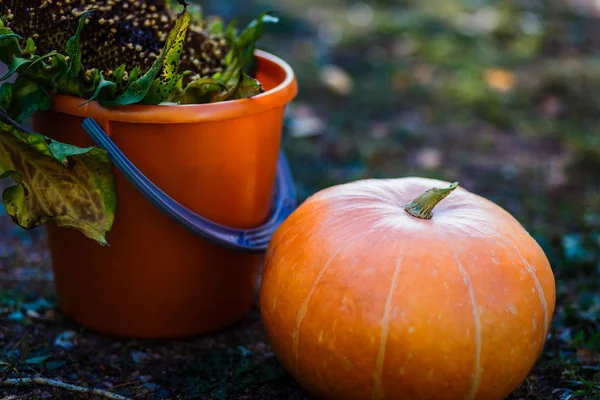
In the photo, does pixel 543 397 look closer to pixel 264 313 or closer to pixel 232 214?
pixel 264 313

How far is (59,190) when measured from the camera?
1876 millimetres

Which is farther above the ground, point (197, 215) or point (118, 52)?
point (118, 52)

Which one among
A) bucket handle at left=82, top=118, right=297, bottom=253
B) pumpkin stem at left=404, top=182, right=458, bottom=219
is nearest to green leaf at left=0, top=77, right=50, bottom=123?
bucket handle at left=82, top=118, right=297, bottom=253

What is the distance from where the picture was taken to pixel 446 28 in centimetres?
535

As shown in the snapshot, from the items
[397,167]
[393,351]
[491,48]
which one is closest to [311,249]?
[393,351]

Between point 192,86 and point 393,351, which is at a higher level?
point 192,86

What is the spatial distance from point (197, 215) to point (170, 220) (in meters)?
0.09

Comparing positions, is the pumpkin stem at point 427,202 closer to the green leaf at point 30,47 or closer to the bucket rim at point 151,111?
the bucket rim at point 151,111

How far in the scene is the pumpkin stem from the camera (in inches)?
70.6

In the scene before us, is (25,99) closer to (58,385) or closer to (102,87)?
(102,87)

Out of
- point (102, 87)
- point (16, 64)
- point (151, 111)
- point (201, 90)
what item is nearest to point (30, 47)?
point (16, 64)

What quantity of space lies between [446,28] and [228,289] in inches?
147

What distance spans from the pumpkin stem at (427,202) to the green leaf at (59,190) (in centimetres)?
78

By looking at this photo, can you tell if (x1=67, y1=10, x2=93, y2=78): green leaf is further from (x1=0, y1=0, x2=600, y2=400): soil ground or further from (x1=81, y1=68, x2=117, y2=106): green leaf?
(x1=0, y1=0, x2=600, y2=400): soil ground
